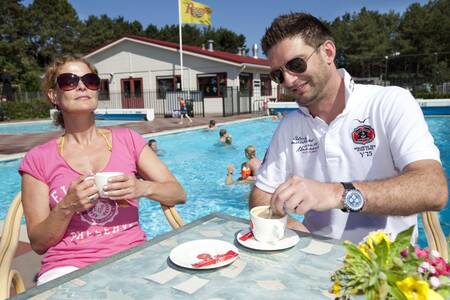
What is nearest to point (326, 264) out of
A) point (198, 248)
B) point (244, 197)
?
point (198, 248)

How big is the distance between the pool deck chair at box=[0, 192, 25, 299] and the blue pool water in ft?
11.6

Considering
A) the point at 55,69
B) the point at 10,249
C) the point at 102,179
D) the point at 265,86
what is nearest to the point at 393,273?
the point at 102,179

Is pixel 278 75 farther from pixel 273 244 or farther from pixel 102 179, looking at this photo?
pixel 102 179

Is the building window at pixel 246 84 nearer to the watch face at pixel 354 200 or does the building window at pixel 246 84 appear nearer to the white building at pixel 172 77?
the white building at pixel 172 77

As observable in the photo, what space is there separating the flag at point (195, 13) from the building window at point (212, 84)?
144 inches

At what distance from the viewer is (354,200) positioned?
1443mm

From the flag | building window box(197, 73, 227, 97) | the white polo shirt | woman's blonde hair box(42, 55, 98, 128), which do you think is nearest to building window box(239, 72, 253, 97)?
building window box(197, 73, 227, 97)

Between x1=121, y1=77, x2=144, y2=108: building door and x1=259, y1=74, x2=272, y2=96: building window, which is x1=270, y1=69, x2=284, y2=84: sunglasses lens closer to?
x1=259, y1=74, x2=272, y2=96: building window

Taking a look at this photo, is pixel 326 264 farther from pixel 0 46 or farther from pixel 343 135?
pixel 0 46

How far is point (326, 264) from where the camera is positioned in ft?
4.64

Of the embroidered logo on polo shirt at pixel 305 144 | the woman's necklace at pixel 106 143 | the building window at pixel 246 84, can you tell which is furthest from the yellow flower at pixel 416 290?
the building window at pixel 246 84

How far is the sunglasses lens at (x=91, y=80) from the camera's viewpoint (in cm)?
235

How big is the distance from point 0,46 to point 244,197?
4092 centimetres

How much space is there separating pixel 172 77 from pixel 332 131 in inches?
953
